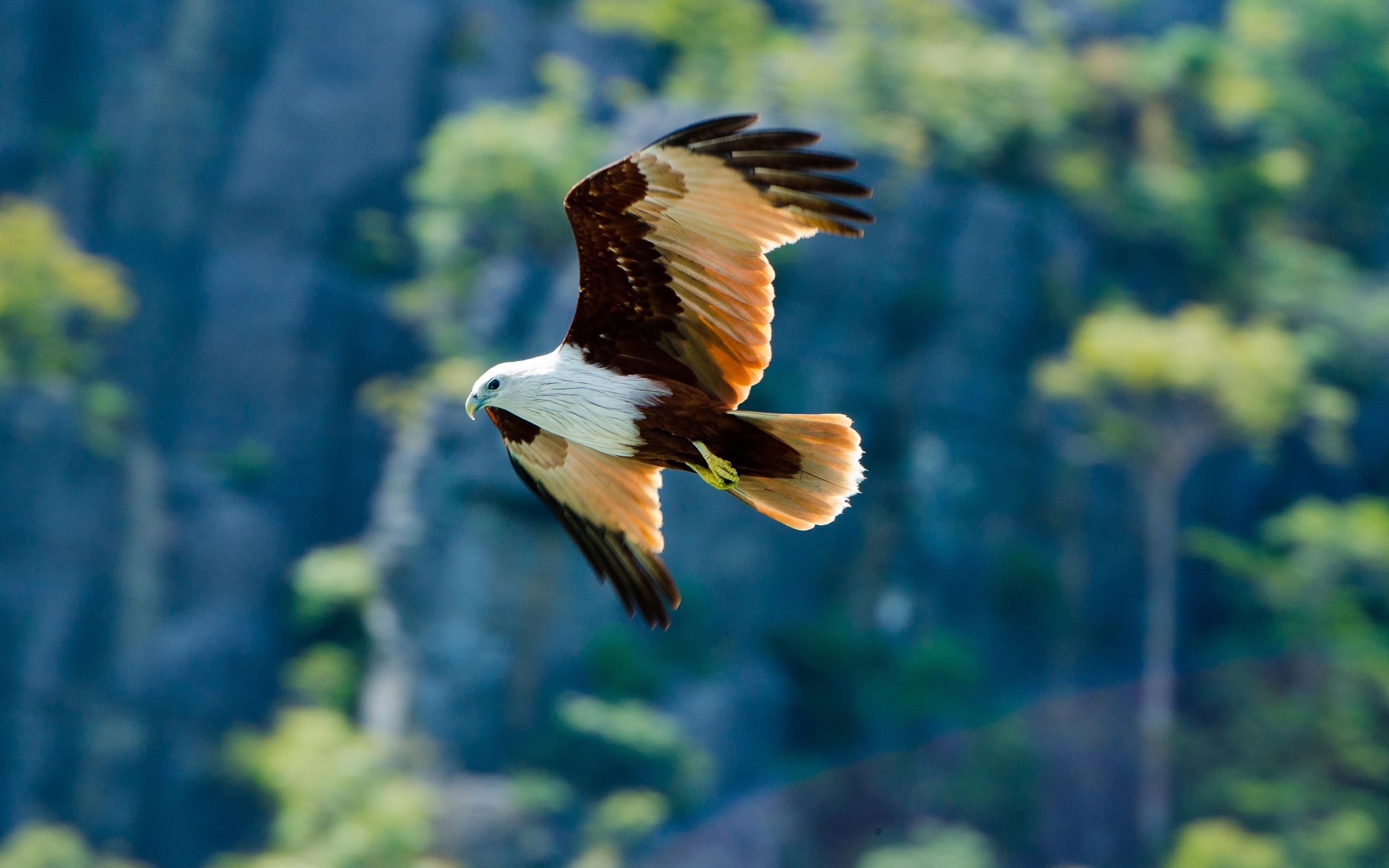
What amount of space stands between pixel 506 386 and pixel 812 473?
122 centimetres

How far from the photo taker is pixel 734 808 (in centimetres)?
1712

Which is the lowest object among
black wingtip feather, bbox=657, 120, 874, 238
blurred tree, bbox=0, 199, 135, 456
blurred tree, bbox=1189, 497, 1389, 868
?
black wingtip feather, bbox=657, 120, 874, 238

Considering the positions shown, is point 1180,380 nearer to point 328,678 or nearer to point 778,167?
A: point 328,678

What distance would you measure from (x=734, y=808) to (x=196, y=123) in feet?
43.8

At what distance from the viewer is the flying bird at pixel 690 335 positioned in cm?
523

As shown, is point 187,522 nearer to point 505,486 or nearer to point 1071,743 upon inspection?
point 505,486

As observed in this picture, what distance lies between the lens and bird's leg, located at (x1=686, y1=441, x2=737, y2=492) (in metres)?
5.73

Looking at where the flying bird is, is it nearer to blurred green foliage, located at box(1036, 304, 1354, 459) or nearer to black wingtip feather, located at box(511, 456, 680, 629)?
black wingtip feather, located at box(511, 456, 680, 629)

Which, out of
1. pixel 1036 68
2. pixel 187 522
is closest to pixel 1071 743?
pixel 1036 68

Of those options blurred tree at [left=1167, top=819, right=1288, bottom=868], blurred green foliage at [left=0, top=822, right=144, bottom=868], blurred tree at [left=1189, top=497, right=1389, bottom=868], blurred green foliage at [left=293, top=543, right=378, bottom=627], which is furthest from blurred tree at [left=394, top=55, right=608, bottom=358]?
blurred tree at [left=1167, top=819, right=1288, bottom=868]

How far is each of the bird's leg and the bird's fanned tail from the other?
63 millimetres

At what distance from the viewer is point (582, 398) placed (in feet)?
18.7

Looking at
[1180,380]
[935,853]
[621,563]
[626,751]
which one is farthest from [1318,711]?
[621,563]

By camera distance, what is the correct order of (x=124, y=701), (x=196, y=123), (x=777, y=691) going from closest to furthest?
(x=777, y=691)
(x=124, y=701)
(x=196, y=123)
